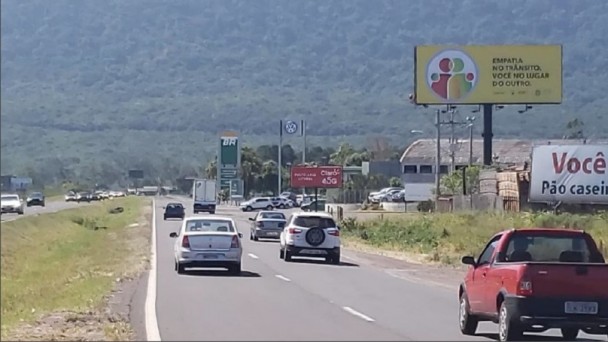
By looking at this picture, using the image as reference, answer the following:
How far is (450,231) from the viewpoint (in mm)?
54938

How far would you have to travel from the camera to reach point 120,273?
114ft

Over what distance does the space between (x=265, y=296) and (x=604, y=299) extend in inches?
393

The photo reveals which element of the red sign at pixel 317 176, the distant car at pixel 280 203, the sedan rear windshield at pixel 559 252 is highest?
the red sign at pixel 317 176

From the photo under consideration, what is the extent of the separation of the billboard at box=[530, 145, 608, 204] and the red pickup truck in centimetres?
4394

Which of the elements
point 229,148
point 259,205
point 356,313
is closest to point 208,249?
point 356,313

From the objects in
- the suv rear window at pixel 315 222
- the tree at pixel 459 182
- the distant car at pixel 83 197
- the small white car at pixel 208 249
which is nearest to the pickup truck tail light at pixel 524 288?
the small white car at pixel 208 249

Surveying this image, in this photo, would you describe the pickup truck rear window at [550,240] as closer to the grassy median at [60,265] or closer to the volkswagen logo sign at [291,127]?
the grassy median at [60,265]

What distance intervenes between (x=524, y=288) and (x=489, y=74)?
57125mm

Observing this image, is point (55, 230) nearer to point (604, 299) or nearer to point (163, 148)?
point (604, 299)

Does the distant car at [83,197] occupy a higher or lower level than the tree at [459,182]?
lower

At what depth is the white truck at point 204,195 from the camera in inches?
4013

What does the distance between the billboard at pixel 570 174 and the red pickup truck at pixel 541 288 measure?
43.9 metres

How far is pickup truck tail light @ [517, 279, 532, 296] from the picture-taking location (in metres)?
17.9

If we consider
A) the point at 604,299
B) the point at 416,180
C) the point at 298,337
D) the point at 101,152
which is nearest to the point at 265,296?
the point at 298,337
